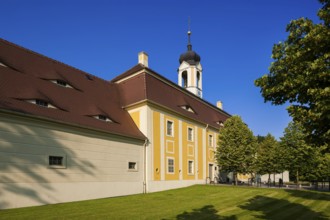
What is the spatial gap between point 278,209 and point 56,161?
40.4ft

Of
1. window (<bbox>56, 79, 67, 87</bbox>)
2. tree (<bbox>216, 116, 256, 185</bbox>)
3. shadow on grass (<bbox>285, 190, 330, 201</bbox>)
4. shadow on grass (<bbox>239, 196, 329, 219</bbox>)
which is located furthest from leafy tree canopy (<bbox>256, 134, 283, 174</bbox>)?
window (<bbox>56, 79, 67, 87</bbox>)

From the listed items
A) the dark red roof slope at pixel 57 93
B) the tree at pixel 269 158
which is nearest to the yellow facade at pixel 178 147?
the dark red roof slope at pixel 57 93

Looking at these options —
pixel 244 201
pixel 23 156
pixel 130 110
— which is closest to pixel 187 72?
pixel 130 110

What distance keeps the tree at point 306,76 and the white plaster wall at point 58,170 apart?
1198 cm

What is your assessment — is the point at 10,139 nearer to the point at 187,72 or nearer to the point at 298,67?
the point at 298,67

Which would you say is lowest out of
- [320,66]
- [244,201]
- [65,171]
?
[244,201]

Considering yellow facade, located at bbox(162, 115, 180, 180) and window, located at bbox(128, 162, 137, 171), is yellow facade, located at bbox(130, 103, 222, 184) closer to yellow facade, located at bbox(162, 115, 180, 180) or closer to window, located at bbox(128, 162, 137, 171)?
yellow facade, located at bbox(162, 115, 180, 180)

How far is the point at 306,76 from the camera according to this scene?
7699mm

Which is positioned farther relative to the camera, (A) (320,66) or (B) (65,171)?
(B) (65,171)

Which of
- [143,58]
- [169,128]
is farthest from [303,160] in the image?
[143,58]

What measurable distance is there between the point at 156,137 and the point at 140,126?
68.8 inches

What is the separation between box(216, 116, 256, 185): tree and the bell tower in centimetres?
1287

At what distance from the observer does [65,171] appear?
1642 centimetres

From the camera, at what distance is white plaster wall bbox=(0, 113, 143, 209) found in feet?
45.8
